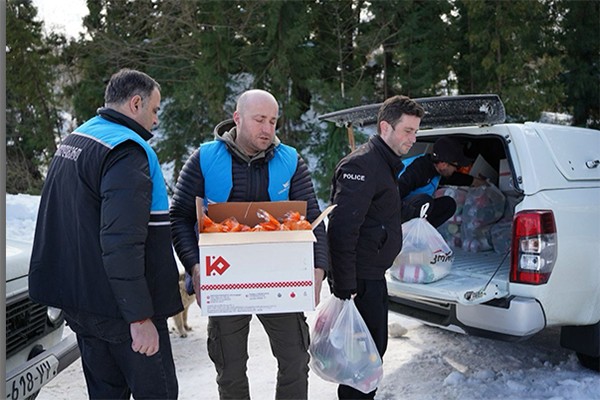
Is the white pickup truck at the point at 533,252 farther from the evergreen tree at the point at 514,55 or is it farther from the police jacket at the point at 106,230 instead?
the evergreen tree at the point at 514,55

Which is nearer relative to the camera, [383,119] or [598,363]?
[383,119]

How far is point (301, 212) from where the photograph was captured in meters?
2.90

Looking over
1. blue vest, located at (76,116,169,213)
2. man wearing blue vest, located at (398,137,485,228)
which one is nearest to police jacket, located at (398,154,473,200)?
man wearing blue vest, located at (398,137,485,228)

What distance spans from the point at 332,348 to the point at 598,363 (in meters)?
2.18

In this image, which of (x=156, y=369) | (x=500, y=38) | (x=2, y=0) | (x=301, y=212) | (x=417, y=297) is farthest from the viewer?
(x=500, y=38)

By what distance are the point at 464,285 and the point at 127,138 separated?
2492 mm

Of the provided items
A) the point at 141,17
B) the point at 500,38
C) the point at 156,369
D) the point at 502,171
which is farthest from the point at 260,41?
the point at 156,369

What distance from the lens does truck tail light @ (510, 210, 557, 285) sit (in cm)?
356

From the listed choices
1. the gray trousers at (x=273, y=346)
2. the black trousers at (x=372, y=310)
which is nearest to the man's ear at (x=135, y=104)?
the gray trousers at (x=273, y=346)

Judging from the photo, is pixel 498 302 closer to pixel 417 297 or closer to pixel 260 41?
pixel 417 297

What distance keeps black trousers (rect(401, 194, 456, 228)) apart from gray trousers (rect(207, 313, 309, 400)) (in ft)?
4.72

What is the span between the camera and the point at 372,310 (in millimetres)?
3365

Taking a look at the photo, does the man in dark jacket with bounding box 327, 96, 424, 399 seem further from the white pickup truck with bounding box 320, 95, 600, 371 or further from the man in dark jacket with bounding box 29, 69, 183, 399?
A: the man in dark jacket with bounding box 29, 69, 183, 399

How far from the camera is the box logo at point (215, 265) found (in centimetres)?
263
